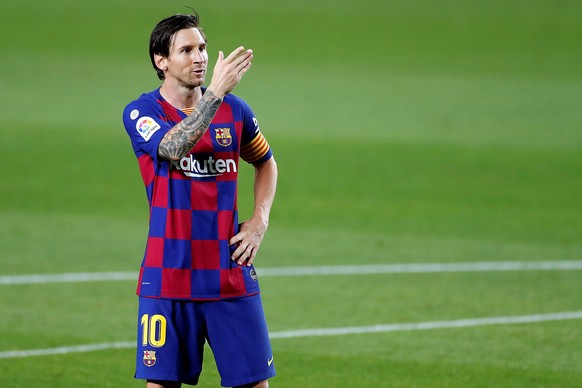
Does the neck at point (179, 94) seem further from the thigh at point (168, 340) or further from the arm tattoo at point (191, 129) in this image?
the thigh at point (168, 340)

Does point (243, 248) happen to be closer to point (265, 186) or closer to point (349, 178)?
point (265, 186)

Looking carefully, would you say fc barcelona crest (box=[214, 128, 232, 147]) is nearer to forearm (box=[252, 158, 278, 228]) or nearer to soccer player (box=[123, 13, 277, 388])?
soccer player (box=[123, 13, 277, 388])

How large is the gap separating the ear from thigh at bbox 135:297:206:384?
4.18 feet

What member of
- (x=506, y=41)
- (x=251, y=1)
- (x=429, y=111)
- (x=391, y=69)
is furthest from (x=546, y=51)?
(x=251, y=1)

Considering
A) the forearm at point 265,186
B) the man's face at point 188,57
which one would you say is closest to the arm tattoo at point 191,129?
the man's face at point 188,57

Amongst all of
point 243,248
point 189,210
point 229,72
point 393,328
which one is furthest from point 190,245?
point 393,328

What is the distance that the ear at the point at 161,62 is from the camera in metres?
6.34

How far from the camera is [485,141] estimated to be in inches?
936

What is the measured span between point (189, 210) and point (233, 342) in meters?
0.77

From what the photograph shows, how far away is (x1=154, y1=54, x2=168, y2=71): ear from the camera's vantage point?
20.8ft

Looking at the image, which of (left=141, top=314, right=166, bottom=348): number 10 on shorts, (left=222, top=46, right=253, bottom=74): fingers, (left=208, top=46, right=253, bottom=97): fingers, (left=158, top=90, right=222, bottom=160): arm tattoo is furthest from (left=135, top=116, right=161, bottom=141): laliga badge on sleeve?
(left=141, top=314, right=166, bottom=348): number 10 on shorts

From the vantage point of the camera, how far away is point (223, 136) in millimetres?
6348

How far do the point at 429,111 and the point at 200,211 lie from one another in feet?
68.9

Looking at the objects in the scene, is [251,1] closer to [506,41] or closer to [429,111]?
[506,41]
